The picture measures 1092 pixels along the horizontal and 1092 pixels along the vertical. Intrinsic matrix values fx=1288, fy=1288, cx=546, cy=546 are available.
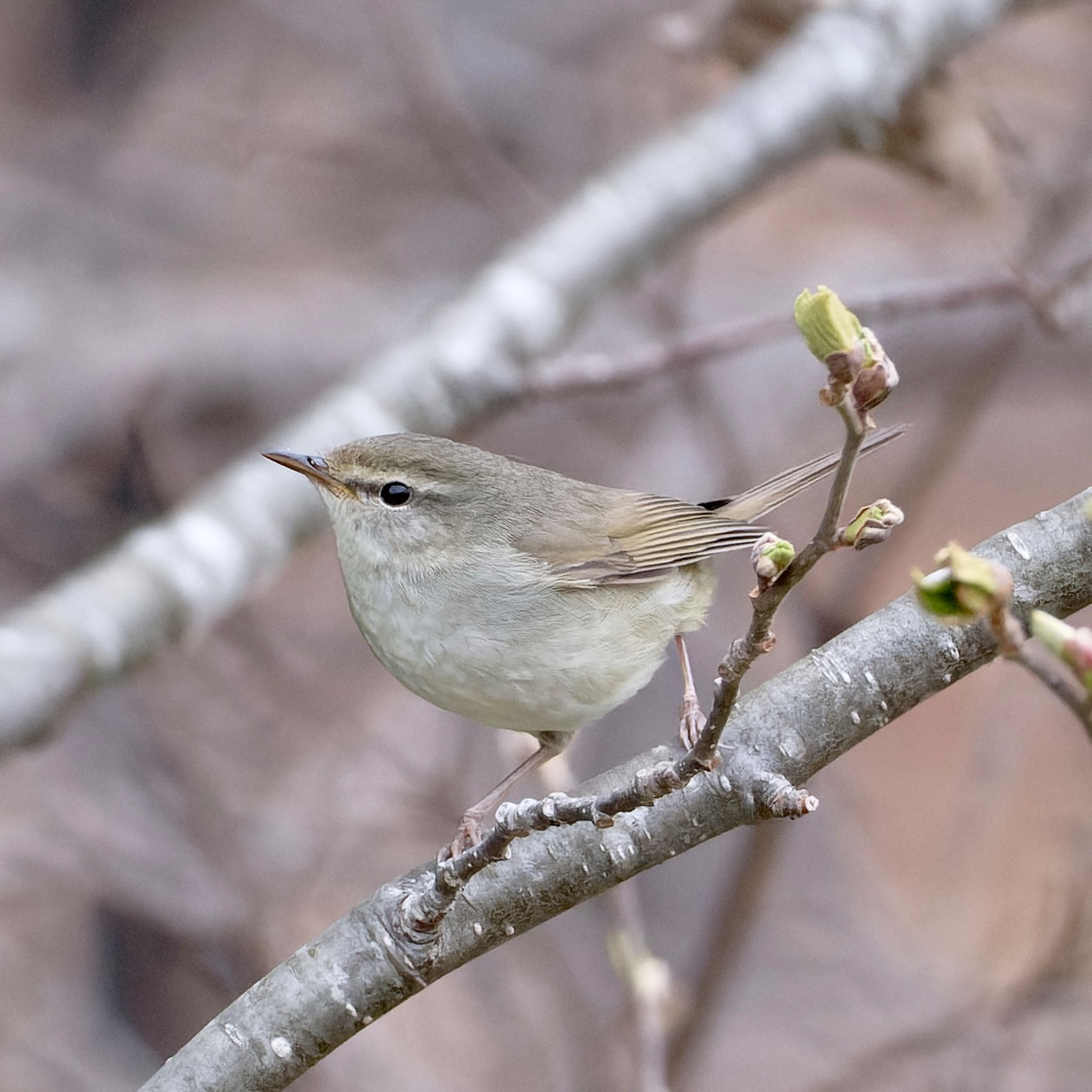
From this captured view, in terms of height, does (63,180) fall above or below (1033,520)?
above

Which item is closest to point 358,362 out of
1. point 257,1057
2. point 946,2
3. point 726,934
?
point 946,2

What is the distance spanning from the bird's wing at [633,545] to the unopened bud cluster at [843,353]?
1.40 meters

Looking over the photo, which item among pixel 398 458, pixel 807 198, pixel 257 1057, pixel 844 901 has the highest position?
pixel 807 198

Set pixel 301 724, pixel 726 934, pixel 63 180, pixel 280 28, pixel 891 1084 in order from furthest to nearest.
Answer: pixel 280 28, pixel 63 180, pixel 301 724, pixel 891 1084, pixel 726 934

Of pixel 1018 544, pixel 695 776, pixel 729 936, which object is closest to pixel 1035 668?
pixel 695 776

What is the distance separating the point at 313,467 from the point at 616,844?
120 cm

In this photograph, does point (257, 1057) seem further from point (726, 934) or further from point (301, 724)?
point (301, 724)

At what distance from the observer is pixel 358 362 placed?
6.68 meters

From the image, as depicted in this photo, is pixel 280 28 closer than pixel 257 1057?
No

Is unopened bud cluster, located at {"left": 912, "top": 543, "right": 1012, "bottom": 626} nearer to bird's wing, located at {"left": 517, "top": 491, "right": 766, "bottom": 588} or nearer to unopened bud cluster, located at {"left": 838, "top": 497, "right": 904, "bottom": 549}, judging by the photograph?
unopened bud cluster, located at {"left": 838, "top": 497, "right": 904, "bottom": 549}

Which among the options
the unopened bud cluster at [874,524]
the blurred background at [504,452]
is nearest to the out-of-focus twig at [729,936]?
the blurred background at [504,452]

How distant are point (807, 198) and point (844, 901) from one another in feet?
14.6

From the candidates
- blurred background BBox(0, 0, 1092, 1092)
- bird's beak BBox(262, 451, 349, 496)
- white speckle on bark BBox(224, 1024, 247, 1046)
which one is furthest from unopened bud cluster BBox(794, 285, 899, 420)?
blurred background BBox(0, 0, 1092, 1092)

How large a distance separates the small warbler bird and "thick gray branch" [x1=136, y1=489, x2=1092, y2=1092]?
→ 43 cm
